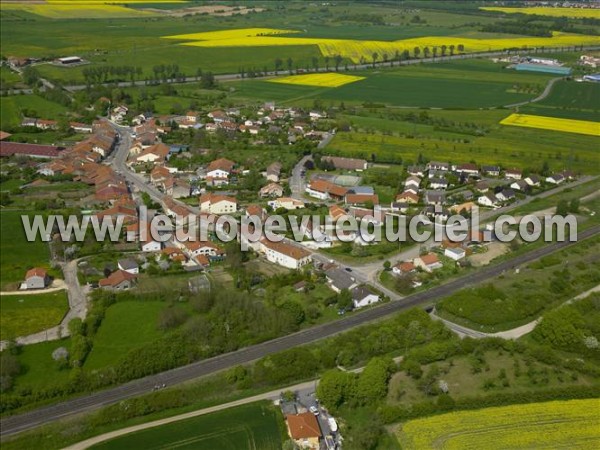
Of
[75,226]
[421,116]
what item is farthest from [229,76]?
[75,226]

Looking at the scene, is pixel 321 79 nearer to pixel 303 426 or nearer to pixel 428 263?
pixel 428 263

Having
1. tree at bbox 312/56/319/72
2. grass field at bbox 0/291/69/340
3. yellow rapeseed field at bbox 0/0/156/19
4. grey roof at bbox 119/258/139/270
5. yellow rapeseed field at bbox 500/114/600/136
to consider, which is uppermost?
yellow rapeseed field at bbox 0/0/156/19

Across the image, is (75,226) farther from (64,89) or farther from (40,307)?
(64,89)

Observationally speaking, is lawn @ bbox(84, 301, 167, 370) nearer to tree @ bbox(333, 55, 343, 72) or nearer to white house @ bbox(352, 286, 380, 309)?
white house @ bbox(352, 286, 380, 309)

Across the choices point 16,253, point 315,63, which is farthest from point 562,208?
point 315,63

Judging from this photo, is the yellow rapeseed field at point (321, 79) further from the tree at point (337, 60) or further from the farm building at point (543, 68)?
the farm building at point (543, 68)

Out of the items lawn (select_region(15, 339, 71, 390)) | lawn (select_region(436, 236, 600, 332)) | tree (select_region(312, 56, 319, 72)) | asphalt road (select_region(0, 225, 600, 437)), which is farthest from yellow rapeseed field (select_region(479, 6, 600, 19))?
lawn (select_region(15, 339, 71, 390))
